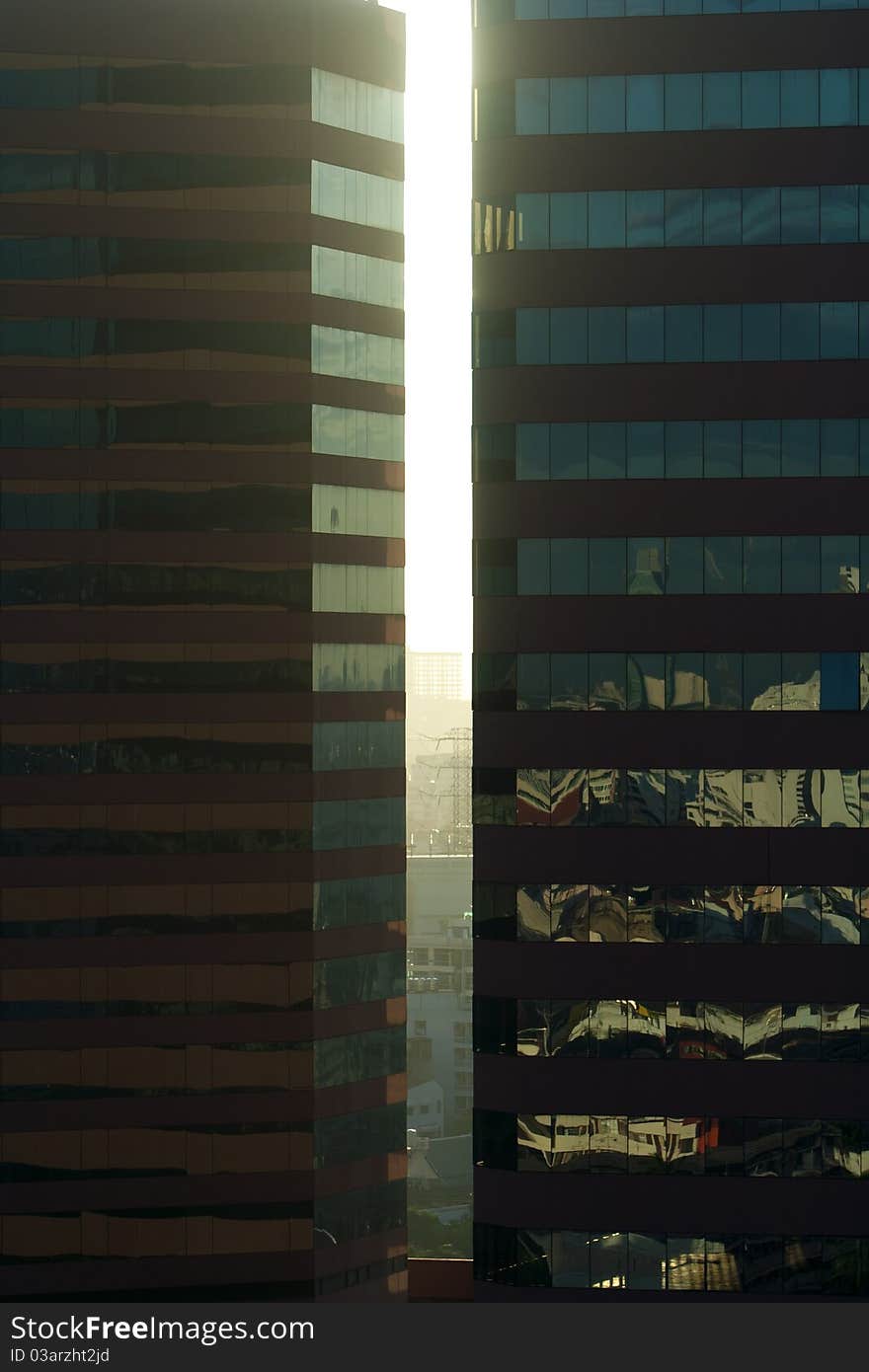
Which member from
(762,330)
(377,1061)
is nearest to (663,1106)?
(377,1061)

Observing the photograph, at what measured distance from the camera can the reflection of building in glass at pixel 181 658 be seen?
56594 mm

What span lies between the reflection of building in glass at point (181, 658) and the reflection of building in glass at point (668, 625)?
11.0m

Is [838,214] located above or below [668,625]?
above

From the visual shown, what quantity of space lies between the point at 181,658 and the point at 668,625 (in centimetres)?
1892

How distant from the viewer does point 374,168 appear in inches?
2361

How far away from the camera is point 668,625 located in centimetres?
4922

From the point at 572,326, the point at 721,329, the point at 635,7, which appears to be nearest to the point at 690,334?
the point at 721,329

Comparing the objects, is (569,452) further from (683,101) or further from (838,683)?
(683,101)

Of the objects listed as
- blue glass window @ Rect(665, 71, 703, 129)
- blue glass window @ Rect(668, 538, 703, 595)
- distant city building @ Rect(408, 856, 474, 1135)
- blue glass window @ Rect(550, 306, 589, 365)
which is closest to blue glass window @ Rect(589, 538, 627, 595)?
blue glass window @ Rect(668, 538, 703, 595)

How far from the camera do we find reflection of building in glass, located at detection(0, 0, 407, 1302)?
56.6 m

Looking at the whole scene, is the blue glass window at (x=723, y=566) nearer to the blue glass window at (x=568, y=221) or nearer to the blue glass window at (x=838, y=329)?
the blue glass window at (x=838, y=329)

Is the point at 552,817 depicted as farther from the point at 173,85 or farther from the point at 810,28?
the point at 173,85

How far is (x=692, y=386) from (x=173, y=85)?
2374 centimetres

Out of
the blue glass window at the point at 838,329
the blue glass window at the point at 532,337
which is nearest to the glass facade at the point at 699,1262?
the blue glass window at the point at 532,337
